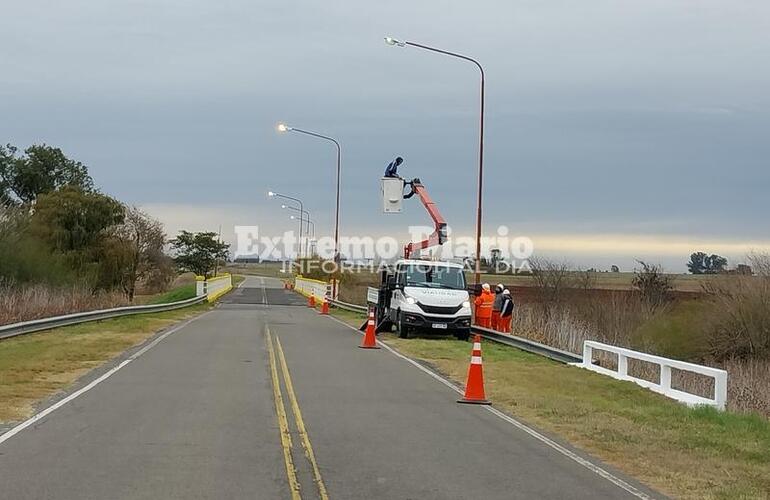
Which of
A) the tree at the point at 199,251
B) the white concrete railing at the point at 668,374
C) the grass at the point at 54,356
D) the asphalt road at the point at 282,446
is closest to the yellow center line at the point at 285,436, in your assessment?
the asphalt road at the point at 282,446

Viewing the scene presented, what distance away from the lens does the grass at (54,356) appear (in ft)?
43.5

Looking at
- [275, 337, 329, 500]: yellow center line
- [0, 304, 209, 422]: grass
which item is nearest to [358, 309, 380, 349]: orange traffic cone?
[275, 337, 329, 500]: yellow center line

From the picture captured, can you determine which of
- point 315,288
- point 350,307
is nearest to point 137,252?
point 315,288

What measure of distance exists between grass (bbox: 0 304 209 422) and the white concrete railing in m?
9.41

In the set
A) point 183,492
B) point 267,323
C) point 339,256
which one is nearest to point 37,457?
point 183,492

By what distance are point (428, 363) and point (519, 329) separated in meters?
9.44

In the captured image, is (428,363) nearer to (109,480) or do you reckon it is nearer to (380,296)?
(380,296)

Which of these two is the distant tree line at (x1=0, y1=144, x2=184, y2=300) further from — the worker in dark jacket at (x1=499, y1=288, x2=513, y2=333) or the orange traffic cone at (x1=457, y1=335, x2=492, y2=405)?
the orange traffic cone at (x1=457, y1=335, x2=492, y2=405)

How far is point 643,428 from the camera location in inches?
467

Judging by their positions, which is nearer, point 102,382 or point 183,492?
point 183,492

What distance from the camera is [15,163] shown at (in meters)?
81.6

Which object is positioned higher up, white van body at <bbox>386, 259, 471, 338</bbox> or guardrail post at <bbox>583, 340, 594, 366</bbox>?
white van body at <bbox>386, 259, 471, 338</bbox>

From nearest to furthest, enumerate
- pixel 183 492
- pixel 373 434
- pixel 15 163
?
pixel 183 492 < pixel 373 434 < pixel 15 163

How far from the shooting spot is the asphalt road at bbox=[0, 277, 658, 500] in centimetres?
793
